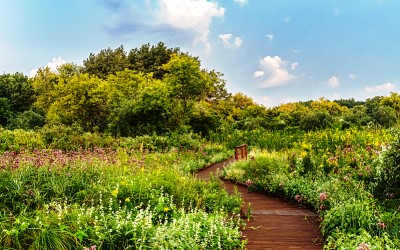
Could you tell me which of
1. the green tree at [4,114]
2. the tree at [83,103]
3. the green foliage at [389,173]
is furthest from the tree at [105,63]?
the green foliage at [389,173]

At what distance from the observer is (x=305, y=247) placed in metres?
4.52

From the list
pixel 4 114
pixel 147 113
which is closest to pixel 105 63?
pixel 4 114

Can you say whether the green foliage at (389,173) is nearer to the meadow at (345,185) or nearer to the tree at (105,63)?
the meadow at (345,185)

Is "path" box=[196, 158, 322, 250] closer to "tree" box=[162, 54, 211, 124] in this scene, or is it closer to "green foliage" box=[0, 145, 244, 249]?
"green foliage" box=[0, 145, 244, 249]

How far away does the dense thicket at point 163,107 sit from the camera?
61.6 ft

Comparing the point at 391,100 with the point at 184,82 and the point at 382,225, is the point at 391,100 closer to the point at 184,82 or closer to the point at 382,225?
the point at 184,82

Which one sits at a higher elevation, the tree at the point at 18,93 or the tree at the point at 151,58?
the tree at the point at 151,58

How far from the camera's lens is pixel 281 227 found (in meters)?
5.41

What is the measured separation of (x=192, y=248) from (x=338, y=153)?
225 inches

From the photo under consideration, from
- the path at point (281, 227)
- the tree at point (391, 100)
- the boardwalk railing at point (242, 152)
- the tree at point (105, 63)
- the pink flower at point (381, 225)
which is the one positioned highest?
the tree at point (105, 63)

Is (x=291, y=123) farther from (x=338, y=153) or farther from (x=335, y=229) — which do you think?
(x=335, y=229)

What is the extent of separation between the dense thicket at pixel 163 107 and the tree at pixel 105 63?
7.1 inches

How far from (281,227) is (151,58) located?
32.5m

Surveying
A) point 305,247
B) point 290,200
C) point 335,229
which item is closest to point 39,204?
point 305,247
